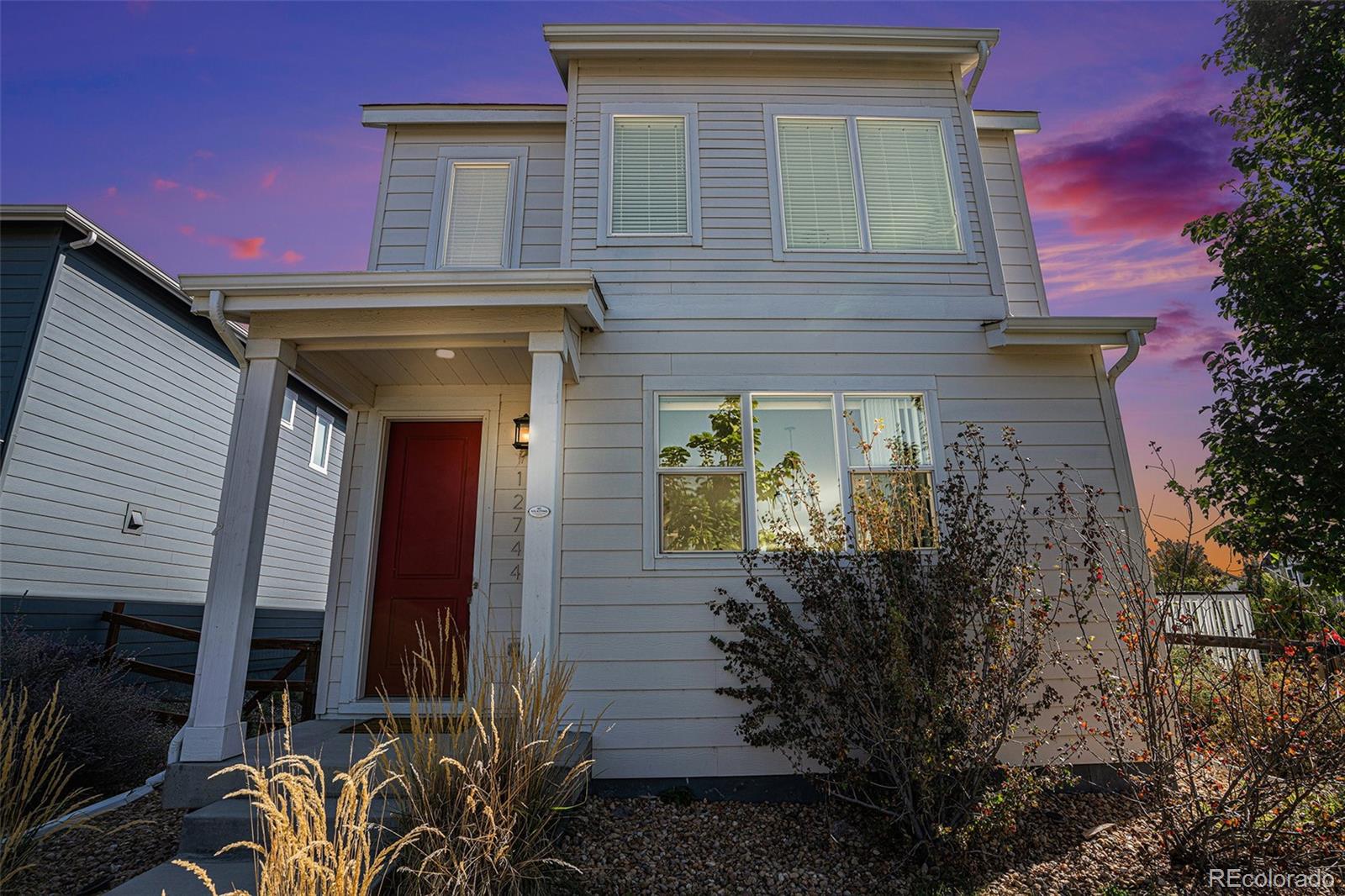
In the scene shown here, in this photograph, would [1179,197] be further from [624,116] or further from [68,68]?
[68,68]

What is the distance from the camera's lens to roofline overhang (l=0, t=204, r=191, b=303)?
657cm

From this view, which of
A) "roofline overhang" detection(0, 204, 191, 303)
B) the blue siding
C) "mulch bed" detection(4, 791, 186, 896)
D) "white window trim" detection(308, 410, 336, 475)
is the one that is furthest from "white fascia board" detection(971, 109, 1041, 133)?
"white window trim" detection(308, 410, 336, 475)

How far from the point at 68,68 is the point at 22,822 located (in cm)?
1030

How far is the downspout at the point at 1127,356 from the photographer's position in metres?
4.94

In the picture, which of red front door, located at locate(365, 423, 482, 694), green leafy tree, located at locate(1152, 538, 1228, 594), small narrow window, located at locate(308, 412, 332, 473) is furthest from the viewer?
small narrow window, located at locate(308, 412, 332, 473)

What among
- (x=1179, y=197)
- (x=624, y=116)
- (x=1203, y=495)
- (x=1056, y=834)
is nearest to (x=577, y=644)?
(x=1056, y=834)

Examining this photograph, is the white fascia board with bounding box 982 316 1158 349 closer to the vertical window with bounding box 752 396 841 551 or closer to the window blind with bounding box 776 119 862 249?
the window blind with bounding box 776 119 862 249

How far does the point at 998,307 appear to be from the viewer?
5359mm

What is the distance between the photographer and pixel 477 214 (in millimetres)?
6195

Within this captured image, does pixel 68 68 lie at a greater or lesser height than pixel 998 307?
greater

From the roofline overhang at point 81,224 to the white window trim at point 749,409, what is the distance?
5.10m

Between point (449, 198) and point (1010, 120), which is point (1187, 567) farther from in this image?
point (449, 198)

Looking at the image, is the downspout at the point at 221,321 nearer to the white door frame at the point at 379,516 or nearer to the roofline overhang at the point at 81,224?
the white door frame at the point at 379,516

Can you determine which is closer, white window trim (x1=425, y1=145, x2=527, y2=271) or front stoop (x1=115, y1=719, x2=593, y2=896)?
front stoop (x1=115, y1=719, x2=593, y2=896)
